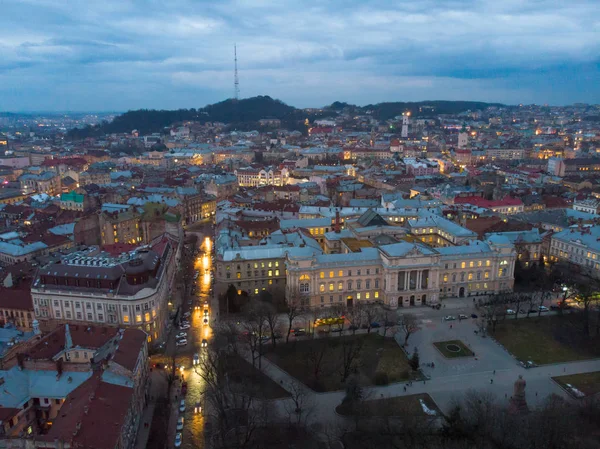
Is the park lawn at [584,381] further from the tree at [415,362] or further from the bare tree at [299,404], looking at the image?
the bare tree at [299,404]

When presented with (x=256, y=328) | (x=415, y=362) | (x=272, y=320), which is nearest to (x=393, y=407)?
(x=415, y=362)

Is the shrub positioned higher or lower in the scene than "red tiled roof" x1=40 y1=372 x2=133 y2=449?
lower

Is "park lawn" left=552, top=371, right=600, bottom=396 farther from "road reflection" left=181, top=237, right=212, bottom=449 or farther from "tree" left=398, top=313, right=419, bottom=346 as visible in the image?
"road reflection" left=181, top=237, right=212, bottom=449

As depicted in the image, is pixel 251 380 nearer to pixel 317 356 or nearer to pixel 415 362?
pixel 317 356

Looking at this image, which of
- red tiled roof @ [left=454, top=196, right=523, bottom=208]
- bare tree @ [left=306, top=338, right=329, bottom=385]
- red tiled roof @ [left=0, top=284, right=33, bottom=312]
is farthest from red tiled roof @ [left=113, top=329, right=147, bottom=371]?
red tiled roof @ [left=454, top=196, right=523, bottom=208]

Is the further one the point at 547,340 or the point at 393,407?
the point at 547,340

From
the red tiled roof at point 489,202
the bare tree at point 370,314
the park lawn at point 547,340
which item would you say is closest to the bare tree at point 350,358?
the bare tree at point 370,314

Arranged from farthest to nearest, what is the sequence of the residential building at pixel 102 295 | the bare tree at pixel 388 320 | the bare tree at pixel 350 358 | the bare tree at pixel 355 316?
the bare tree at pixel 355 316 → the bare tree at pixel 388 320 → the residential building at pixel 102 295 → the bare tree at pixel 350 358
